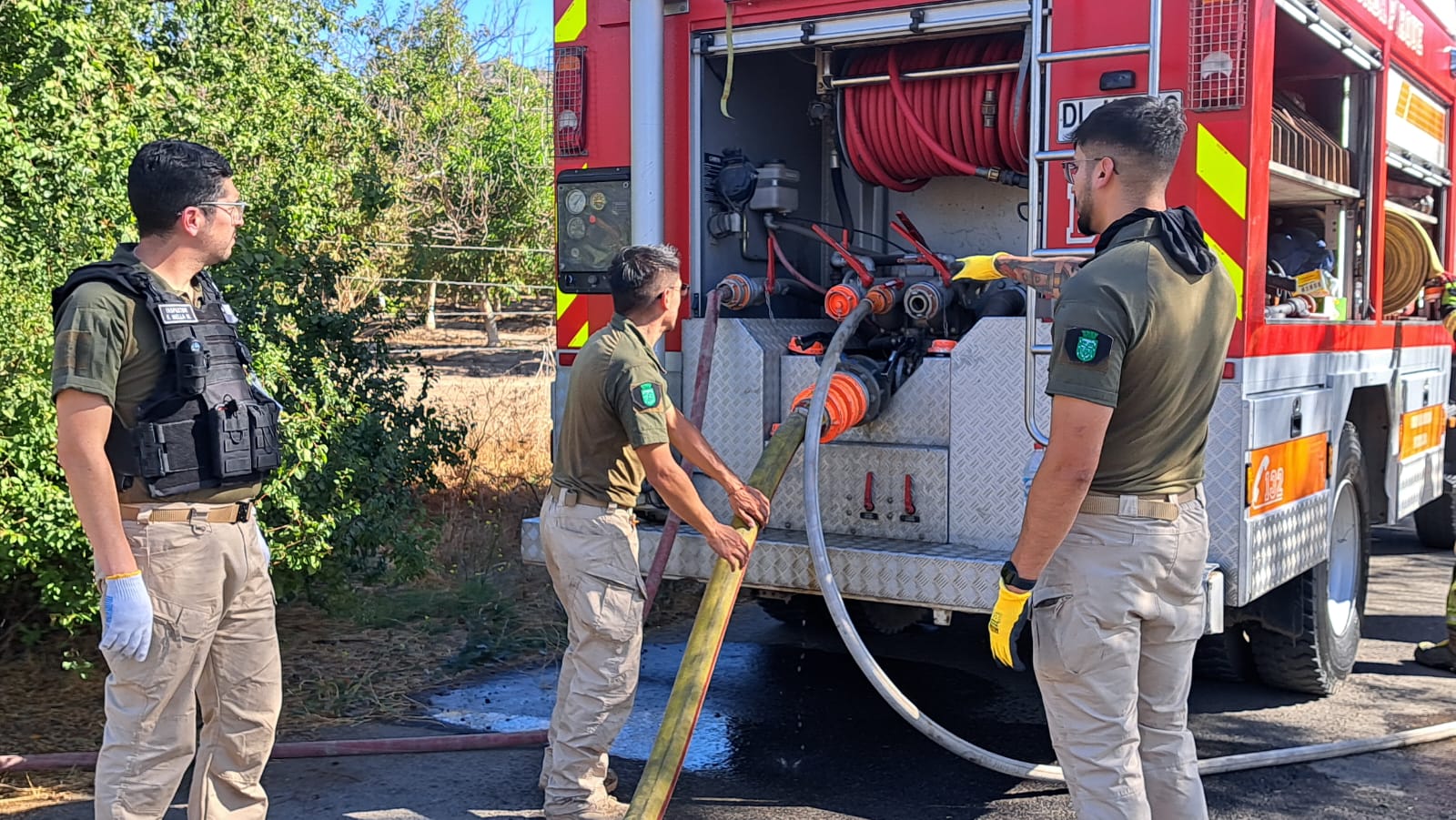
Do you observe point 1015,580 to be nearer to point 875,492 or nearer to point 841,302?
point 875,492

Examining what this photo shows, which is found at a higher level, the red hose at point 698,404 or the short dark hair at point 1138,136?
the short dark hair at point 1138,136

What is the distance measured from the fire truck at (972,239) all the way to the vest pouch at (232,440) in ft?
5.94

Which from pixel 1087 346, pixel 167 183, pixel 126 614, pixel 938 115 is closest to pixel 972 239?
pixel 938 115

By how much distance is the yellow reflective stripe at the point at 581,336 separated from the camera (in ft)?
17.3

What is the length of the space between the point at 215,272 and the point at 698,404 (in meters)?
1.89

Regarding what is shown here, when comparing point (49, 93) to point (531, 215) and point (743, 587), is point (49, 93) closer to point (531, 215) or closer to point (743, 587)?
point (743, 587)

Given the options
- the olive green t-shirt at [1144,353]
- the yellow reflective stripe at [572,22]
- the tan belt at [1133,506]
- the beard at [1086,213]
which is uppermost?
the yellow reflective stripe at [572,22]

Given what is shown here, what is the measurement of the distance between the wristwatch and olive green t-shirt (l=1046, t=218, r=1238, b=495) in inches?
9.7

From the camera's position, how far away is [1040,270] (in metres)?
3.69

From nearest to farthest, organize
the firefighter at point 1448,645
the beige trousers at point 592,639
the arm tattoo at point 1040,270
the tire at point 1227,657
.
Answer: the arm tattoo at point 1040,270 < the beige trousers at point 592,639 < the tire at point 1227,657 < the firefighter at point 1448,645

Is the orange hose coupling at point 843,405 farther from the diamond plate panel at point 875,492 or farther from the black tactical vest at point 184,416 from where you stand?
the black tactical vest at point 184,416

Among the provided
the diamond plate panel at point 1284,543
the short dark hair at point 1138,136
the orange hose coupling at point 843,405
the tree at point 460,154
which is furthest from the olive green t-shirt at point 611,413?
the tree at point 460,154

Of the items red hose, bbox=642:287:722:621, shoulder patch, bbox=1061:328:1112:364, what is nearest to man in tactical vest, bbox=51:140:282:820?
red hose, bbox=642:287:722:621

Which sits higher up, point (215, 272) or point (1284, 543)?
point (215, 272)
